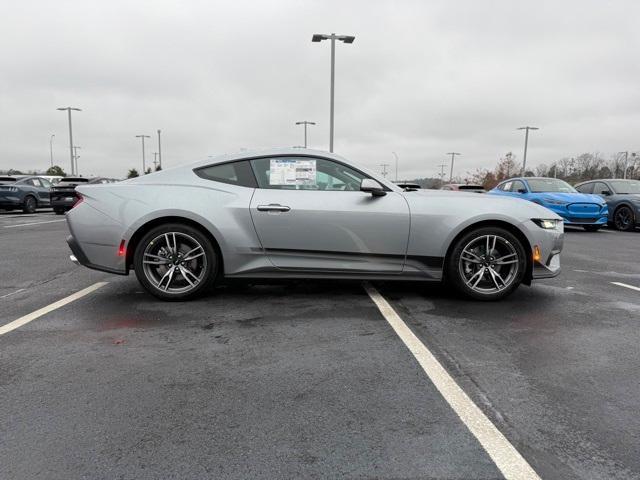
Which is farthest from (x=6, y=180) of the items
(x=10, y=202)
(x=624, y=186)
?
(x=624, y=186)

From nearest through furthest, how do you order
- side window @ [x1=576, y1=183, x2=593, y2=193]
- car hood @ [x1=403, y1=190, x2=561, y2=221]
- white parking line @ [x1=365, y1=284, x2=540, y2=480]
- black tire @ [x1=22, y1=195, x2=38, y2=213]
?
white parking line @ [x1=365, y1=284, x2=540, y2=480]
car hood @ [x1=403, y1=190, x2=561, y2=221]
side window @ [x1=576, y1=183, x2=593, y2=193]
black tire @ [x1=22, y1=195, x2=38, y2=213]

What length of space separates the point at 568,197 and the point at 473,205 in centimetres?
902

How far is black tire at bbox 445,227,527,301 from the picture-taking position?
449 cm

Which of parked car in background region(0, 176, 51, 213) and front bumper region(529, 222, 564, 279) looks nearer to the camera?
front bumper region(529, 222, 564, 279)

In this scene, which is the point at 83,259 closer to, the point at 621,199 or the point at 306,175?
the point at 306,175

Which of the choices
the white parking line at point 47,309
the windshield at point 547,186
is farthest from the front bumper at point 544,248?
the windshield at point 547,186

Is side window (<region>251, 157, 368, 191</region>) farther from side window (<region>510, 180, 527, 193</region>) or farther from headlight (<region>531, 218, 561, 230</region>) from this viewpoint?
side window (<region>510, 180, 527, 193</region>)

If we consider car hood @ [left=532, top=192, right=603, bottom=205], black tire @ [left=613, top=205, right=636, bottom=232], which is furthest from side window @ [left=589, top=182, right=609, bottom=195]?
car hood @ [left=532, top=192, right=603, bottom=205]

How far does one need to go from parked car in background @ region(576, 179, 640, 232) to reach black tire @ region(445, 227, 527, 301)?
10312mm

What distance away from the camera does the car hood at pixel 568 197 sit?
11883 mm

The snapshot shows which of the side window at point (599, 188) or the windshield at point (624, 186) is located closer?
the windshield at point (624, 186)

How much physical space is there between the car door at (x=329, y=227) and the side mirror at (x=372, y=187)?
1.5 inches

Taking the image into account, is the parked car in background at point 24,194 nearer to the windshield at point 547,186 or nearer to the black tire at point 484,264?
the windshield at point 547,186

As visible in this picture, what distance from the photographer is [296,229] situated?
4.38 metres
